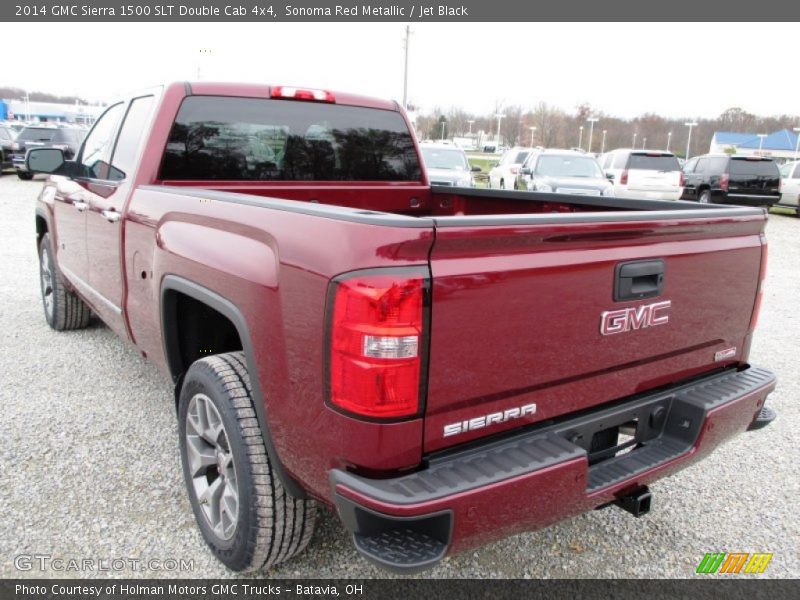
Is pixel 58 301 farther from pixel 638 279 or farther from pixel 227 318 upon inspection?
pixel 638 279

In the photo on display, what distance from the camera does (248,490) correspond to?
2217 millimetres

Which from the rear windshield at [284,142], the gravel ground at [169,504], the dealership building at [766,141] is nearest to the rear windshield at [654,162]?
the gravel ground at [169,504]

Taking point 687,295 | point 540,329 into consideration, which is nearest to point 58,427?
point 540,329

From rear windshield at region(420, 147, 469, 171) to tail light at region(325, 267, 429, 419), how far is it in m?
13.2

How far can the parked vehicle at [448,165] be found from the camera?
13.6m

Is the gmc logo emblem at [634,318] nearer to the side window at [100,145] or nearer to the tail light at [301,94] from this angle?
the tail light at [301,94]

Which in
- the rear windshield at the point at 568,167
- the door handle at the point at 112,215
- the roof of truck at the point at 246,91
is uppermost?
the roof of truck at the point at 246,91

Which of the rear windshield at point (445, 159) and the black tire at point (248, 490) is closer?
the black tire at point (248, 490)

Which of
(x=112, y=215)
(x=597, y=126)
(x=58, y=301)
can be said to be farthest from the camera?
(x=597, y=126)

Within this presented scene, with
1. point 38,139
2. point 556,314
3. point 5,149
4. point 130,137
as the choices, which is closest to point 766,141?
point 38,139

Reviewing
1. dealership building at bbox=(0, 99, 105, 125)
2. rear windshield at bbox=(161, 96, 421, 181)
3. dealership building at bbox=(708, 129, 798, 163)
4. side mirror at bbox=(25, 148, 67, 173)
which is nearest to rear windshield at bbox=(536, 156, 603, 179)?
rear windshield at bbox=(161, 96, 421, 181)

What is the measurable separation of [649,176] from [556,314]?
52.9 feet

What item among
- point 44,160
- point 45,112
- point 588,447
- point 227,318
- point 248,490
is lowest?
point 248,490

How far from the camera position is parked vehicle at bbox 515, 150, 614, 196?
13695mm
